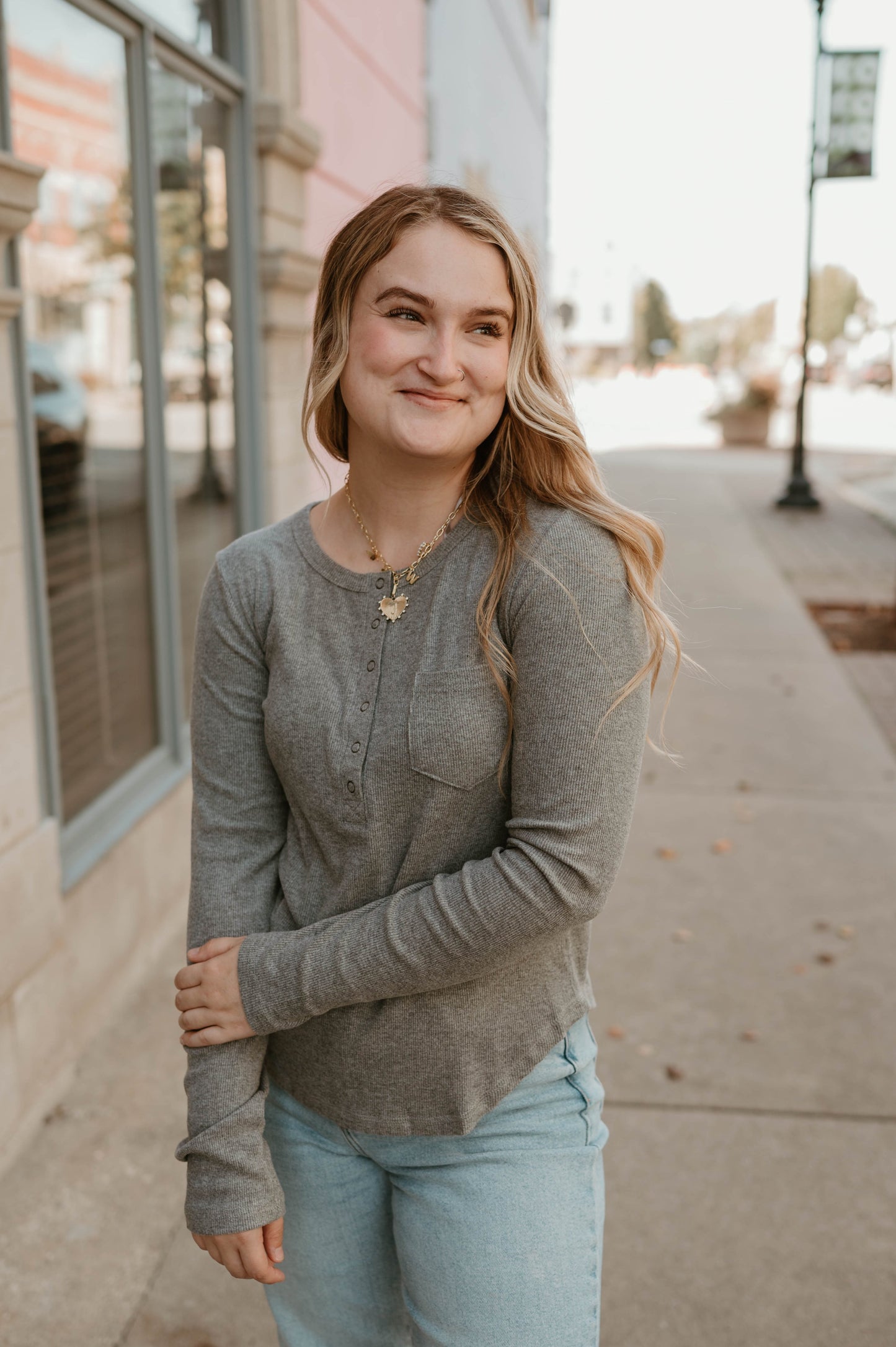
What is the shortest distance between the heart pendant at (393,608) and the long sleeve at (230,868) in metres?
0.19

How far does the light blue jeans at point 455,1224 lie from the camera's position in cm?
165

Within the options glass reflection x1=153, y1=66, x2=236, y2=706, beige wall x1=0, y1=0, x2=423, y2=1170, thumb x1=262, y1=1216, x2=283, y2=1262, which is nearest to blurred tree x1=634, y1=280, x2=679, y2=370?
beige wall x1=0, y1=0, x2=423, y2=1170

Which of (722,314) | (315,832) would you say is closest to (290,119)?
(315,832)

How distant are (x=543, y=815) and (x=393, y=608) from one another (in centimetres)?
35

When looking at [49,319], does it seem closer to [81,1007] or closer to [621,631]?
[81,1007]

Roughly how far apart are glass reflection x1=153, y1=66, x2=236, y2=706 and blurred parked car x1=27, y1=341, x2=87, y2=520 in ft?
1.58

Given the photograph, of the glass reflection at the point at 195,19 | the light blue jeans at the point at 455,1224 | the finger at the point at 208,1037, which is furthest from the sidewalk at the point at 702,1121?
the glass reflection at the point at 195,19

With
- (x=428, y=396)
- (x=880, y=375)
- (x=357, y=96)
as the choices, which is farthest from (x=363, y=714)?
(x=880, y=375)

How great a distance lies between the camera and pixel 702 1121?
354cm

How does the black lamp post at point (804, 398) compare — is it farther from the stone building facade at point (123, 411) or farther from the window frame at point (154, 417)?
the window frame at point (154, 417)

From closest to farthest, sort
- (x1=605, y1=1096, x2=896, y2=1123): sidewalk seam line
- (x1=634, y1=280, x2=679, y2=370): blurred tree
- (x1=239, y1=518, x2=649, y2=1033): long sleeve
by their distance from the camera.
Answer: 1. (x1=239, y1=518, x2=649, y2=1033): long sleeve
2. (x1=605, y1=1096, x2=896, y2=1123): sidewalk seam line
3. (x1=634, y1=280, x2=679, y2=370): blurred tree

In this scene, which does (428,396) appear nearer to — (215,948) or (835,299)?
(215,948)

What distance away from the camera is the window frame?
138 inches

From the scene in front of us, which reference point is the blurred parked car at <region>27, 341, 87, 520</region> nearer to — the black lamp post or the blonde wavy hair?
the blonde wavy hair
